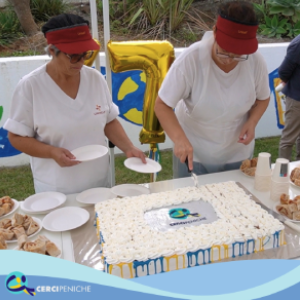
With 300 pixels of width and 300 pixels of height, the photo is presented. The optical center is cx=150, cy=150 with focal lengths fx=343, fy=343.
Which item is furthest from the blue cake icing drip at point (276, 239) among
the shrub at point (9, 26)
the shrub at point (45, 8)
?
the shrub at point (9, 26)

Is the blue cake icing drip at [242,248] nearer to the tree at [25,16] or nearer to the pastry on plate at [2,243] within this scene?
the pastry on plate at [2,243]

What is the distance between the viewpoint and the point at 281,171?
4.96 feet

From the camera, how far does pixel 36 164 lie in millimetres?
1750

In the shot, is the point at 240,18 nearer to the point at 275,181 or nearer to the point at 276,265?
the point at 275,181

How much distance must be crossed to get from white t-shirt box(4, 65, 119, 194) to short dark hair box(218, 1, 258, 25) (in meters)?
0.70

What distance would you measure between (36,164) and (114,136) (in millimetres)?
445

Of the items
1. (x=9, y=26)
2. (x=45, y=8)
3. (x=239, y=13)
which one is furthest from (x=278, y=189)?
(x=9, y=26)

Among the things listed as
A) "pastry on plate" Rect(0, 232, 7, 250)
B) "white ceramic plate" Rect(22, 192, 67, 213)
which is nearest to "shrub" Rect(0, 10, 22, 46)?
"white ceramic plate" Rect(22, 192, 67, 213)

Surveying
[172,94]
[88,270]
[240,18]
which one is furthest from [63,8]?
[88,270]

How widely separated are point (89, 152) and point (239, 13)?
95 centimetres

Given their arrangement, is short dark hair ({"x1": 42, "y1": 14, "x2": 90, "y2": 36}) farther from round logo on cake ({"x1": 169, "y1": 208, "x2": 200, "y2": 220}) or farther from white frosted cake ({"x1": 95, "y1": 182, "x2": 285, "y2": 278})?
round logo on cake ({"x1": 169, "y1": 208, "x2": 200, "y2": 220})

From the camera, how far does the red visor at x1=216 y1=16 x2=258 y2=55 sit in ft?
5.00

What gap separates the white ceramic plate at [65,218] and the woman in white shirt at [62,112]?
23 centimetres

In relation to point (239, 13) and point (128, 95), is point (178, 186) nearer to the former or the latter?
point (239, 13)
